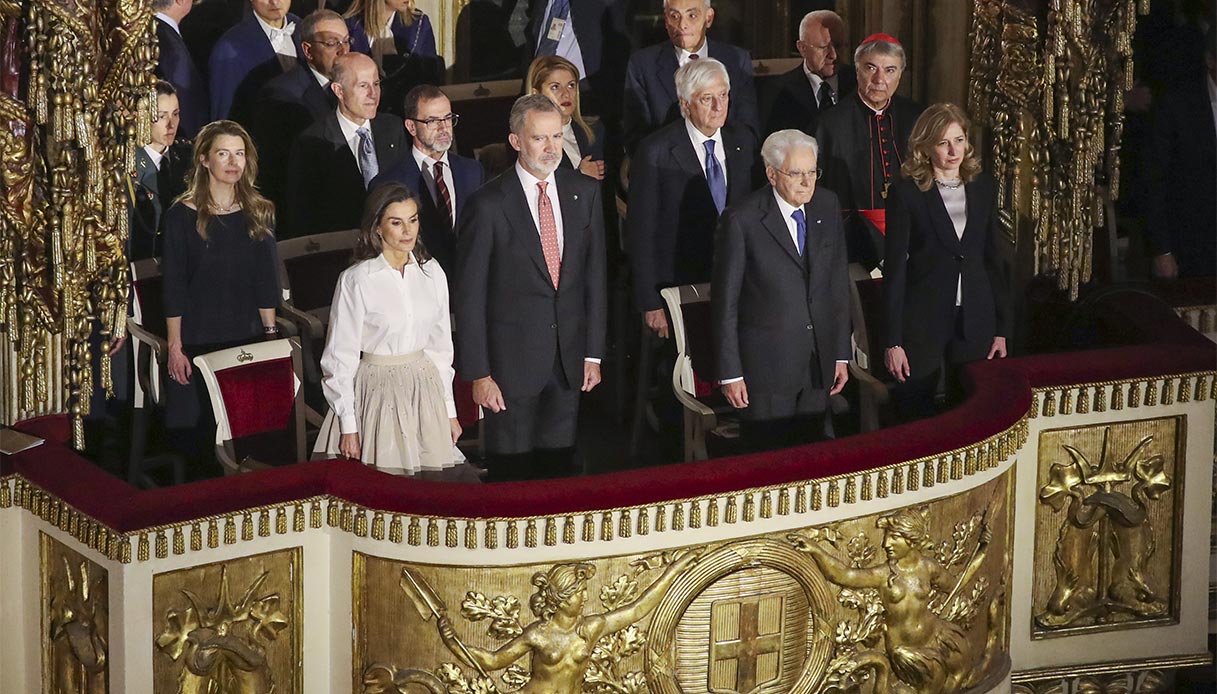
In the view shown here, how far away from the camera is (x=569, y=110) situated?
10594mm

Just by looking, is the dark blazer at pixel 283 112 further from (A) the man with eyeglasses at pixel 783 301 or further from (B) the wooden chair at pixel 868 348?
(B) the wooden chair at pixel 868 348

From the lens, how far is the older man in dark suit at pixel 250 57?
35.5 ft

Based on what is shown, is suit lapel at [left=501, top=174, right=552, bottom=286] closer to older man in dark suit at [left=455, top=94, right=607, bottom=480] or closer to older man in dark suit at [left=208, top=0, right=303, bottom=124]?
older man in dark suit at [left=455, top=94, right=607, bottom=480]

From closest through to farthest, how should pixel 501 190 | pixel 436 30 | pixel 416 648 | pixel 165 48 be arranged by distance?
pixel 416 648 → pixel 501 190 → pixel 165 48 → pixel 436 30

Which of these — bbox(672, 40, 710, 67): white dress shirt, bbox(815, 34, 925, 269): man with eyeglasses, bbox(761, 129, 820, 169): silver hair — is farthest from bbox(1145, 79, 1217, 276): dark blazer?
bbox(761, 129, 820, 169): silver hair

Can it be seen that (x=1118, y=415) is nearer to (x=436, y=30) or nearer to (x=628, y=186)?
(x=628, y=186)

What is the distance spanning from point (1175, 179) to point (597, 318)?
2842mm

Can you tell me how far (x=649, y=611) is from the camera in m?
8.83

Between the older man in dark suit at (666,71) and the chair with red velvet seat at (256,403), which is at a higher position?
the older man in dark suit at (666,71)

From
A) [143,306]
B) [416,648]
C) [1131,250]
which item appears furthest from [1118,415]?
[143,306]

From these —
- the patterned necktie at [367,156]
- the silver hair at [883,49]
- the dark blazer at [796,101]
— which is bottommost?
the patterned necktie at [367,156]

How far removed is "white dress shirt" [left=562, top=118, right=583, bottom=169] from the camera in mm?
10766

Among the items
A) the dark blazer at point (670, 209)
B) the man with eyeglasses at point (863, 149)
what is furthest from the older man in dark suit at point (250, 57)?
the man with eyeglasses at point (863, 149)

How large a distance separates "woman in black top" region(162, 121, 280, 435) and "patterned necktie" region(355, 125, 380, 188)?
64 centimetres
